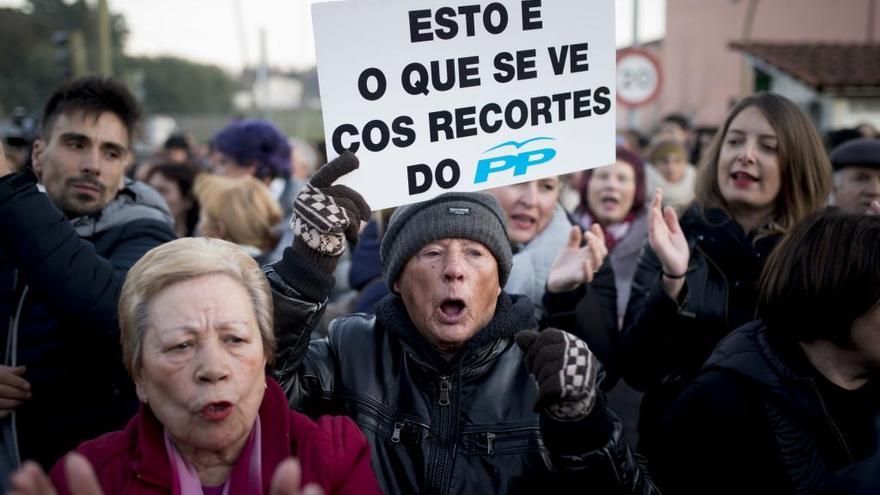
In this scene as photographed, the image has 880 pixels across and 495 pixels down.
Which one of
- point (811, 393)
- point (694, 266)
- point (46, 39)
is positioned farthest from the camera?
point (46, 39)

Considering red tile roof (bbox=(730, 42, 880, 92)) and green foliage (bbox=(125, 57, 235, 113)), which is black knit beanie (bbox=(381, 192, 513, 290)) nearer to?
red tile roof (bbox=(730, 42, 880, 92))

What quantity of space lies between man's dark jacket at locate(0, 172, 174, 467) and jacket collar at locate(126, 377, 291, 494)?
2.21 ft

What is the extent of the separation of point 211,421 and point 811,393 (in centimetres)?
158

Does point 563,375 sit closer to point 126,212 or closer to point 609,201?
point 126,212

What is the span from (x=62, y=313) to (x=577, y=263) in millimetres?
1707

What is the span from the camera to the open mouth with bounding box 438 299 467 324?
247cm

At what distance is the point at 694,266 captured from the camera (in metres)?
3.15

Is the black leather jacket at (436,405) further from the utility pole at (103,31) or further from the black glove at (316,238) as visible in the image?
the utility pole at (103,31)

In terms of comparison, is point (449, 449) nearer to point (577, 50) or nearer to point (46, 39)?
point (577, 50)

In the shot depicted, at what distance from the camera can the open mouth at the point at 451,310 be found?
2.47 meters

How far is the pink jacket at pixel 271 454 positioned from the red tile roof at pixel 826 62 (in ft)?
45.7

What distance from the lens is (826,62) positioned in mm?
15203

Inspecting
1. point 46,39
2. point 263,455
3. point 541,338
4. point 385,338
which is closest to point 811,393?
point 541,338

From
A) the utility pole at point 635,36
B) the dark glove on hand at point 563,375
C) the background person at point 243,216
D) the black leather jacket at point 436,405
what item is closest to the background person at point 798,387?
the black leather jacket at point 436,405
